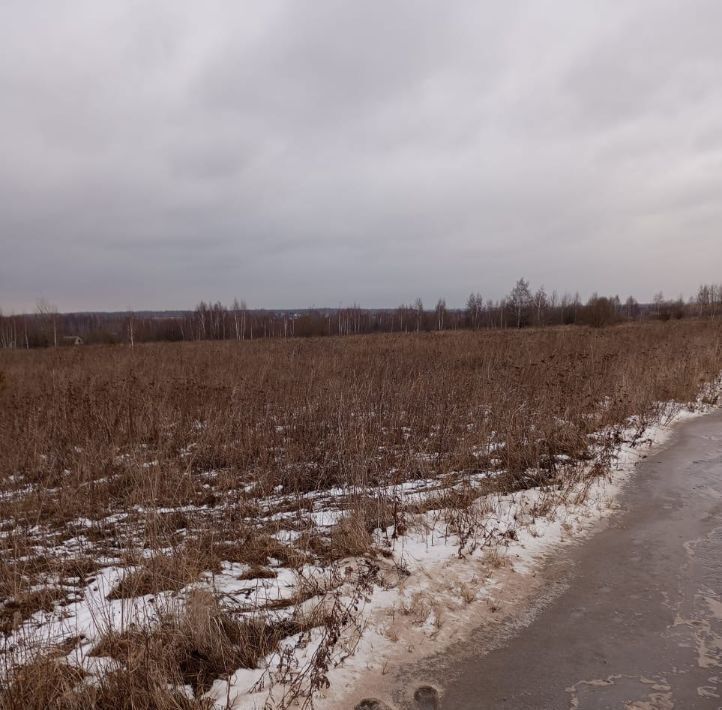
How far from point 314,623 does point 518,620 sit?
139 cm

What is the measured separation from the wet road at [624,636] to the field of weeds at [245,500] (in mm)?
783

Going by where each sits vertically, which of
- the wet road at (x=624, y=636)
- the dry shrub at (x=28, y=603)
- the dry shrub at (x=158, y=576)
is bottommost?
the wet road at (x=624, y=636)

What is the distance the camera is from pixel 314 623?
298 cm

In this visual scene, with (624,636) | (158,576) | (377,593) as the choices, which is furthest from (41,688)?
(624,636)

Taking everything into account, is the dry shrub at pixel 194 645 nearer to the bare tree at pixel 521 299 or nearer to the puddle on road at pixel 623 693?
the puddle on road at pixel 623 693

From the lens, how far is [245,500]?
16.5 feet

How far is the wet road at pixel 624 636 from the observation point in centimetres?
251

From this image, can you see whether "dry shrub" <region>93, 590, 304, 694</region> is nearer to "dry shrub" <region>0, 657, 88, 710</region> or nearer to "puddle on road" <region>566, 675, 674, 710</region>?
"dry shrub" <region>0, 657, 88, 710</region>

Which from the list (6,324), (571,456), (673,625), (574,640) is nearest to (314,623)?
(574,640)

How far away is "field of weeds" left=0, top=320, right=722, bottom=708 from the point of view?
8.60 ft

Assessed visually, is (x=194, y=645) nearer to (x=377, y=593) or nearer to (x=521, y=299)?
(x=377, y=593)

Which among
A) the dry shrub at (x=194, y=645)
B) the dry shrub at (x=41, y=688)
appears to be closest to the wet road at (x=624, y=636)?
the dry shrub at (x=194, y=645)

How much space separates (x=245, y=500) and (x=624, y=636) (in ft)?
11.7

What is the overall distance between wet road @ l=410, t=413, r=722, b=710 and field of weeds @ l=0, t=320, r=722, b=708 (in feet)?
2.57
